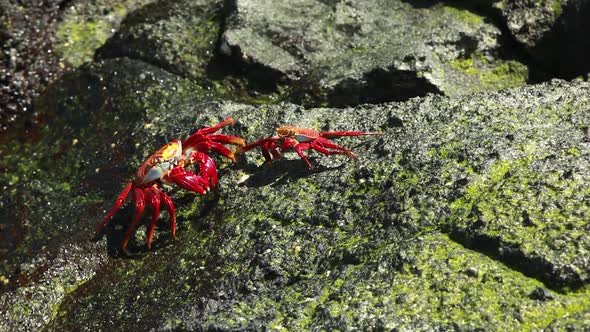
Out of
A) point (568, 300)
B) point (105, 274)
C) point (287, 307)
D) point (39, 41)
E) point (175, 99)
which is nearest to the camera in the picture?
point (568, 300)

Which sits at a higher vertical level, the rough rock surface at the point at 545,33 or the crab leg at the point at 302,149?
the rough rock surface at the point at 545,33

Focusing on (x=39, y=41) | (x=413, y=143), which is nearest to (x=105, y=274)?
(x=413, y=143)

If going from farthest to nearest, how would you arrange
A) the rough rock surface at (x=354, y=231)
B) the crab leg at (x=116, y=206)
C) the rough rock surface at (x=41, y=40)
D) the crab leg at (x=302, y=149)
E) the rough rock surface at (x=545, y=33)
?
the rough rock surface at (x=41, y=40), the rough rock surface at (x=545, y=33), the crab leg at (x=116, y=206), the crab leg at (x=302, y=149), the rough rock surface at (x=354, y=231)

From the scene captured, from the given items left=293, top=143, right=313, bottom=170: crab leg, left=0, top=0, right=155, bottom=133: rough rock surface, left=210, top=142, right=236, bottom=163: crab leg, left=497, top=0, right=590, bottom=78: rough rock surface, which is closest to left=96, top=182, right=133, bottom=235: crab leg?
left=210, top=142, right=236, bottom=163: crab leg

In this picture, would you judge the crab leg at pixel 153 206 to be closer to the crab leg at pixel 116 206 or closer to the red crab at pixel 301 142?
A: the crab leg at pixel 116 206

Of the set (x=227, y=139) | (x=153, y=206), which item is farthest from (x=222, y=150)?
(x=153, y=206)

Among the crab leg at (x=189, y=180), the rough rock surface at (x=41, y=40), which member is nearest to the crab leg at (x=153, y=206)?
the crab leg at (x=189, y=180)

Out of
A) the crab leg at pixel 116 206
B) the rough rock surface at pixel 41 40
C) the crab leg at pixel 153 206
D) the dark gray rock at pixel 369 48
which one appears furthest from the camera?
the rough rock surface at pixel 41 40

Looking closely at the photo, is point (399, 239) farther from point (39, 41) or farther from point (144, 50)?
point (39, 41)

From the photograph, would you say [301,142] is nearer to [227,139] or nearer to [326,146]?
[326,146]
